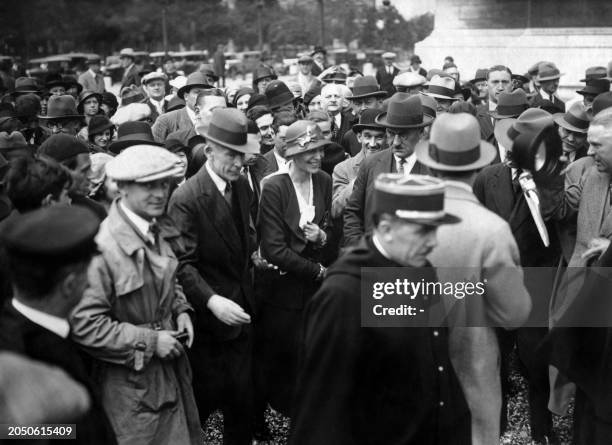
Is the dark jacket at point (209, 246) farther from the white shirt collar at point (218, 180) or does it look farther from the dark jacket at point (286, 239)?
the dark jacket at point (286, 239)

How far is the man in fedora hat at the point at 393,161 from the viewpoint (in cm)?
602

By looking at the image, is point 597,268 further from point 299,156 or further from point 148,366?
point 148,366

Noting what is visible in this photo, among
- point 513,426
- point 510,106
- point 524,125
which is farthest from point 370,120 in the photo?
point 513,426

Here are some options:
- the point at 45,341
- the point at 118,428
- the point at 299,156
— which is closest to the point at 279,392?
the point at 299,156

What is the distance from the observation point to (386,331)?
140 inches

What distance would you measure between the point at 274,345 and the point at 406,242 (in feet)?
9.23

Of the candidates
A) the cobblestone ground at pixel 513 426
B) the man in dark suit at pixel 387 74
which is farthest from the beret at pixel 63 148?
the man in dark suit at pixel 387 74

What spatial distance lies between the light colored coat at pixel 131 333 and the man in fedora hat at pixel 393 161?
186 cm

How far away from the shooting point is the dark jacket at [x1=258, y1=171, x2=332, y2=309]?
589 centimetres

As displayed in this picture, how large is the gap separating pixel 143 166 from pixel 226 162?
107 cm

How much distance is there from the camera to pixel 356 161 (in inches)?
283

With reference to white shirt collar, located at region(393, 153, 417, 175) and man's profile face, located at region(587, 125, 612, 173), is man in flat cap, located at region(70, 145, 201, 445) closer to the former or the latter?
white shirt collar, located at region(393, 153, 417, 175)

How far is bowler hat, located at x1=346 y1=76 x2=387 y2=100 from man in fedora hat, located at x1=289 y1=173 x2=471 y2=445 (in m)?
6.69

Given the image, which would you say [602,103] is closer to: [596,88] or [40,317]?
[596,88]
